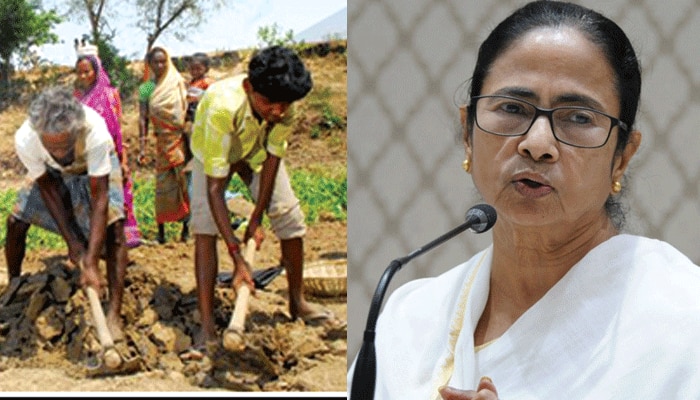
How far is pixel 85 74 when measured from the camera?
351 cm

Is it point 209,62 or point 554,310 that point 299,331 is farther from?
point 554,310

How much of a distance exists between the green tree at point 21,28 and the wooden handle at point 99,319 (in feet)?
2.80

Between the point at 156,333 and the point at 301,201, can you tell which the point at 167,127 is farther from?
the point at 156,333

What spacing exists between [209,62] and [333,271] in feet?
2.99

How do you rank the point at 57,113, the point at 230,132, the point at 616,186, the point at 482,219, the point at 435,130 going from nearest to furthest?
the point at 482,219, the point at 616,186, the point at 435,130, the point at 230,132, the point at 57,113

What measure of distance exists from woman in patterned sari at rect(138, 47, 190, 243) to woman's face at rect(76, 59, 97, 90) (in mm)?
186

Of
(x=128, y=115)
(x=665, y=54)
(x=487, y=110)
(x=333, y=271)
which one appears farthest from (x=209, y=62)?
(x=487, y=110)

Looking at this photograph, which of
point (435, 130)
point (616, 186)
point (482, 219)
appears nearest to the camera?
point (482, 219)

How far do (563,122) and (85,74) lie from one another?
2.45 m

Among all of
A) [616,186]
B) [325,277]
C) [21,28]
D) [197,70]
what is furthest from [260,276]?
[616,186]

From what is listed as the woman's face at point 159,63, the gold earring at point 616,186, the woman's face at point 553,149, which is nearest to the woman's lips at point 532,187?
the woman's face at point 553,149

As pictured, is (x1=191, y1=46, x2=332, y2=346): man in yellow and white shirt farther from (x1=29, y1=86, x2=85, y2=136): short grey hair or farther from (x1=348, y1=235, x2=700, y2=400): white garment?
(x1=348, y1=235, x2=700, y2=400): white garment

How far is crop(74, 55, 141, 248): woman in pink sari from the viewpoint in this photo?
350 cm

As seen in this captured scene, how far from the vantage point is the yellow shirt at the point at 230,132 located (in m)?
3.41
